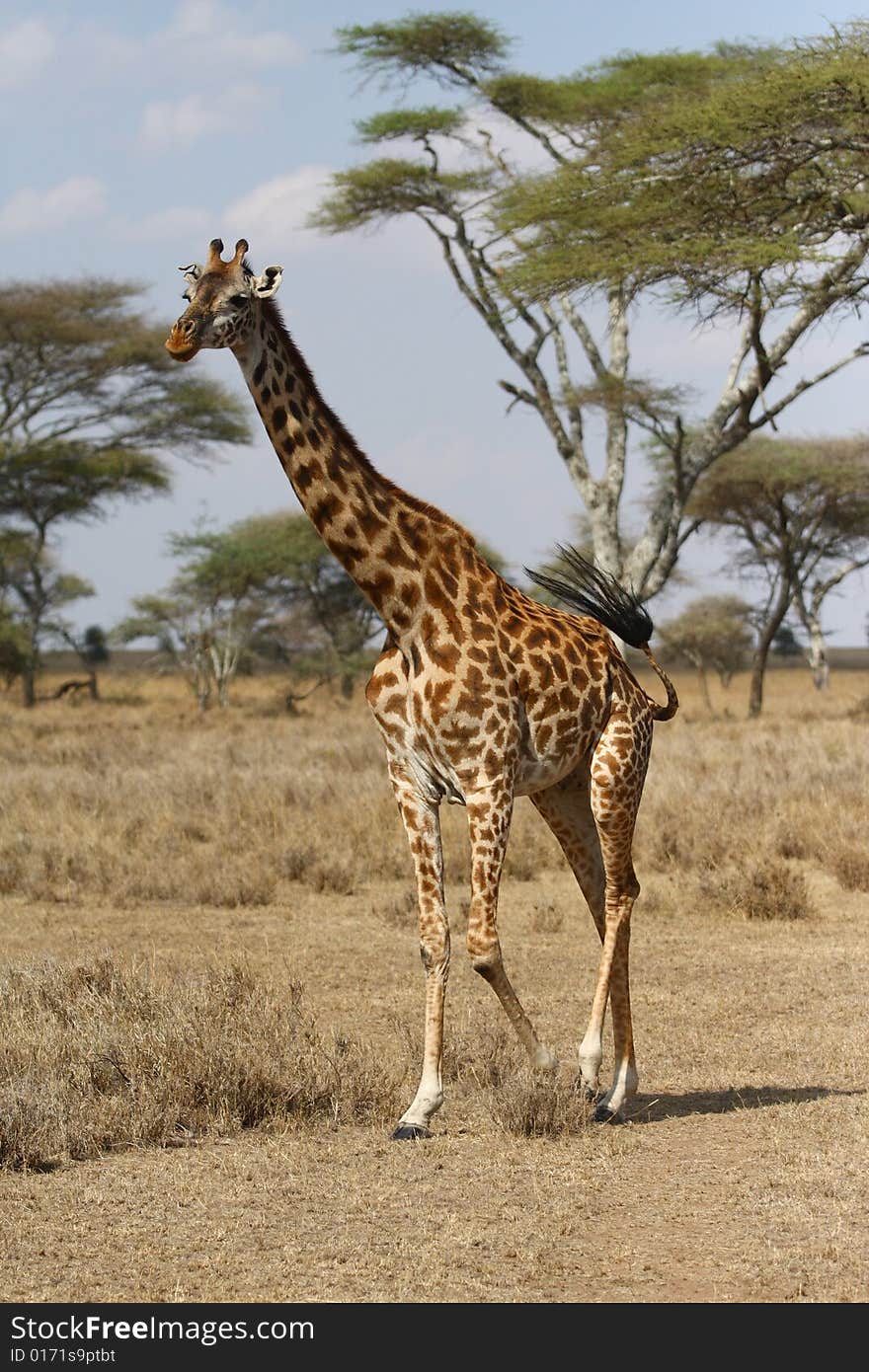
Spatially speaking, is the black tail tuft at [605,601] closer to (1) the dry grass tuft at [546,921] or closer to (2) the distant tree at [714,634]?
(1) the dry grass tuft at [546,921]

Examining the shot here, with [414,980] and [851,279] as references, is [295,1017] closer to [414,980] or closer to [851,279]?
[414,980]

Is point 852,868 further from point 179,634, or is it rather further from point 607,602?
point 179,634

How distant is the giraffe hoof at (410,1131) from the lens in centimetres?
516

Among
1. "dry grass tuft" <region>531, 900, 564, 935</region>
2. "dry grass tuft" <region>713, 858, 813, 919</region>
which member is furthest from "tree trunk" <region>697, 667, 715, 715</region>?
"dry grass tuft" <region>531, 900, 564, 935</region>

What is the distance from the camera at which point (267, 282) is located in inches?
208

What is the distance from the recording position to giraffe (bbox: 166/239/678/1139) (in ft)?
17.3

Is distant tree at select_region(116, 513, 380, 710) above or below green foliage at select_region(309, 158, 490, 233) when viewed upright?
below

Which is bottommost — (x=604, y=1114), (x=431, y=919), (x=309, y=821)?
(x=604, y=1114)

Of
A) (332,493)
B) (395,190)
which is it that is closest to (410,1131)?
(332,493)

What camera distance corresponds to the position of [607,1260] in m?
4.09

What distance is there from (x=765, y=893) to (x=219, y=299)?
17.7 ft

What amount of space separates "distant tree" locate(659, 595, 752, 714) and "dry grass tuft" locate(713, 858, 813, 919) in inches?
1289

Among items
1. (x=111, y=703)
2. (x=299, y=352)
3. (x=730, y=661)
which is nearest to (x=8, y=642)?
(x=111, y=703)

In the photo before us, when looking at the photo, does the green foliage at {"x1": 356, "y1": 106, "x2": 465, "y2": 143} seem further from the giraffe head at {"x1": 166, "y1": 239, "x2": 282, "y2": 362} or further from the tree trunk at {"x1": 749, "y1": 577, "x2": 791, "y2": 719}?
the giraffe head at {"x1": 166, "y1": 239, "x2": 282, "y2": 362}
